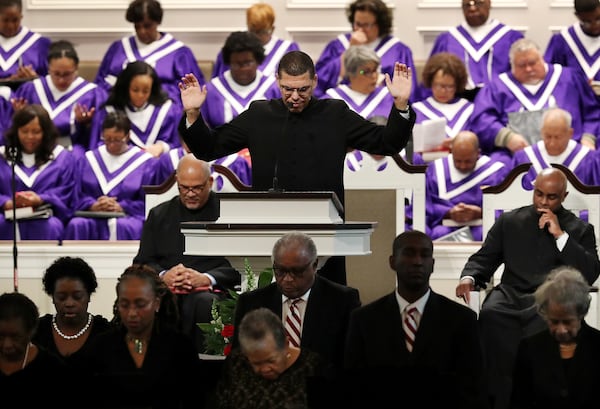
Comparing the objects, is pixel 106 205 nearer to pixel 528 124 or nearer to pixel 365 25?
pixel 365 25

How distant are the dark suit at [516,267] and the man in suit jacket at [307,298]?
1.87 metres

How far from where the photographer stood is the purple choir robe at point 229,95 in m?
11.4

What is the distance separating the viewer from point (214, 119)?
11.4m

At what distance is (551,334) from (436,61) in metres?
5.58

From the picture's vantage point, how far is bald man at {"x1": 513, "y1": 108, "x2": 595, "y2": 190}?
9953 millimetres

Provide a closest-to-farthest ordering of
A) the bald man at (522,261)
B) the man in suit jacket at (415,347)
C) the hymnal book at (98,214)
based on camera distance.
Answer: the man in suit jacket at (415,347), the bald man at (522,261), the hymnal book at (98,214)

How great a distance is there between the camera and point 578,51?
1188 centimetres

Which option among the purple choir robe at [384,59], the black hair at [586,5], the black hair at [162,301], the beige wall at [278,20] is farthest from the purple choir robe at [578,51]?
the black hair at [162,301]

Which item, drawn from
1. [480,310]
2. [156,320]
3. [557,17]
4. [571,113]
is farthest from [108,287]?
[557,17]

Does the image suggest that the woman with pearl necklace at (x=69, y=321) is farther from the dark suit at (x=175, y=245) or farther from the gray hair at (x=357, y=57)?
the gray hair at (x=357, y=57)

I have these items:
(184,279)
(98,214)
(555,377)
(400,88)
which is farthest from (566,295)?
(98,214)

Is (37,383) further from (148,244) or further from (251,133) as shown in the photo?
(148,244)

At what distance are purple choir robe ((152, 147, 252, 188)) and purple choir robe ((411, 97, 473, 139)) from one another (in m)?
1.49

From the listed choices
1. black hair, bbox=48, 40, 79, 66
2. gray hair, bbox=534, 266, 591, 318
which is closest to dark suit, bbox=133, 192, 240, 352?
gray hair, bbox=534, 266, 591, 318
